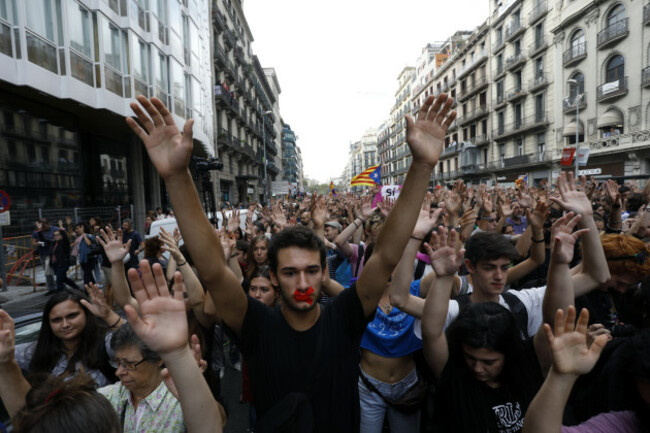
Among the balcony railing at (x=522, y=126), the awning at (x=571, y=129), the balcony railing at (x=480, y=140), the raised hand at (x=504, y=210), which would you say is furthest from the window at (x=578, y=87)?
the raised hand at (x=504, y=210)

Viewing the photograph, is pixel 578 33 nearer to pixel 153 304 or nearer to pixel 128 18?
pixel 128 18

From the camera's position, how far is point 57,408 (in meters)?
1.19

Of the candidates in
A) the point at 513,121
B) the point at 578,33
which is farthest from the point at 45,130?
the point at 513,121

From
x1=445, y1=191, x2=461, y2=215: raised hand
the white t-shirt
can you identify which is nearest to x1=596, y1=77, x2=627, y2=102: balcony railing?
x1=445, y1=191, x2=461, y2=215: raised hand

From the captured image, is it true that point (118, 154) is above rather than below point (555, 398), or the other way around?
above

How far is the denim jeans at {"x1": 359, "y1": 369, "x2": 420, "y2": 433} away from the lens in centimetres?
232

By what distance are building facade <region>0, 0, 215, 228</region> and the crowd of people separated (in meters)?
9.92

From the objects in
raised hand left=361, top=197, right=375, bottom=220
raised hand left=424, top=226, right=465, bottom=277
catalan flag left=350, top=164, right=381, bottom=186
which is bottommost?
raised hand left=424, top=226, right=465, bottom=277

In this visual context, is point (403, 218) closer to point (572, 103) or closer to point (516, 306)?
point (516, 306)

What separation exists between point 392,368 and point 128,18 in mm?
15127

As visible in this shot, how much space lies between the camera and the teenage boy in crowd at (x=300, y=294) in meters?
1.43

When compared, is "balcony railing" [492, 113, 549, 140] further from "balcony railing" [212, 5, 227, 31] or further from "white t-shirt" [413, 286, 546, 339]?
"white t-shirt" [413, 286, 546, 339]

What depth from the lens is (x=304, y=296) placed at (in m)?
1.56

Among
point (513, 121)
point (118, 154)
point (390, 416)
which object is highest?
point (513, 121)
